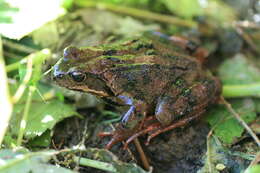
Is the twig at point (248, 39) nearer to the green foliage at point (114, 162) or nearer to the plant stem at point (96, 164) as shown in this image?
the green foliage at point (114, 162)

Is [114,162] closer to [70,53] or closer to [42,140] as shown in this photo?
[42,140]

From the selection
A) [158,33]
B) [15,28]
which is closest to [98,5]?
[158,33]

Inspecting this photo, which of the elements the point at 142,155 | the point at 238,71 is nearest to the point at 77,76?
the point at 142,155

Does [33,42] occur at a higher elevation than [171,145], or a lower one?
higher

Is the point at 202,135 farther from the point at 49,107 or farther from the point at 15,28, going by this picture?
the point at 15,28

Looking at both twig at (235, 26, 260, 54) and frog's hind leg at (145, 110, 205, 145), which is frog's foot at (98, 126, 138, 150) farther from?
twig at (235, 26, 260, 54)

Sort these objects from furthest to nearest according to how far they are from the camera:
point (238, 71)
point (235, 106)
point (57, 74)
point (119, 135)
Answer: point (238, 71)
point (235, 106)
point (119, 135)
point (57, 74)
